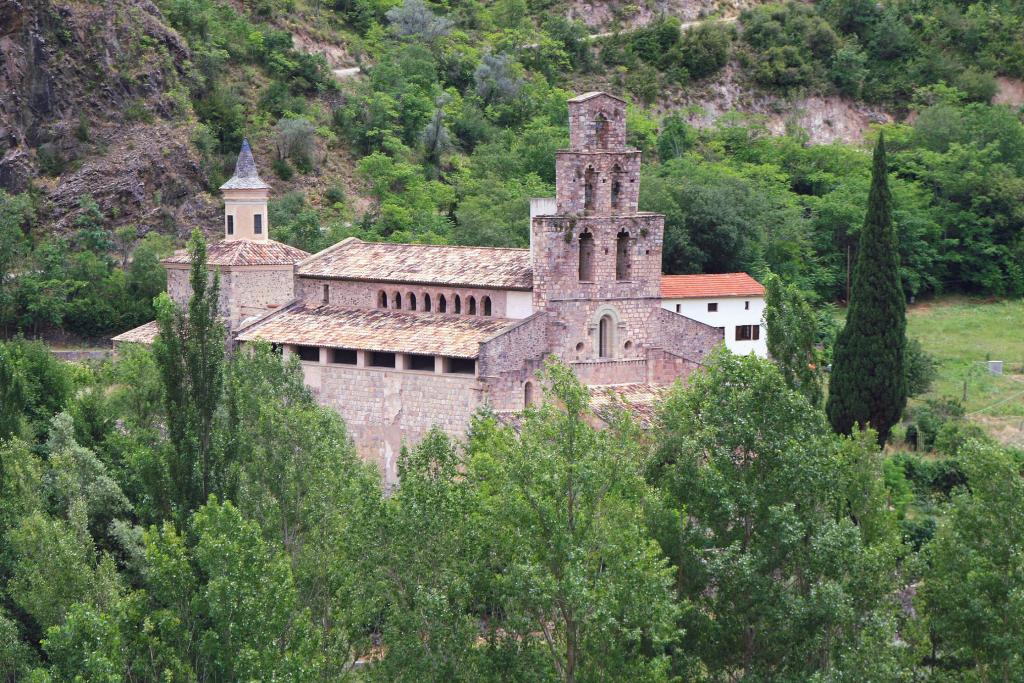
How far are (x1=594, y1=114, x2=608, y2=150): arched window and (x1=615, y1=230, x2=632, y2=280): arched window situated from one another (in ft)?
9.04

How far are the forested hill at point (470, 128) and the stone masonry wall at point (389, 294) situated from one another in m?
13.6

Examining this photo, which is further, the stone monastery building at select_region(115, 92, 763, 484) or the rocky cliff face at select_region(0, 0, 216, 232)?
the rocky cliff face at select_region(0, 0, 216, 232)

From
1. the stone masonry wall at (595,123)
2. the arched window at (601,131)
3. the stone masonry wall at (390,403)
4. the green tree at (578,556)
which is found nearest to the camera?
the green tree at (578,556)

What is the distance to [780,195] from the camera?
78.8 meters

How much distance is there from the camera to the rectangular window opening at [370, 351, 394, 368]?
48.7 meters

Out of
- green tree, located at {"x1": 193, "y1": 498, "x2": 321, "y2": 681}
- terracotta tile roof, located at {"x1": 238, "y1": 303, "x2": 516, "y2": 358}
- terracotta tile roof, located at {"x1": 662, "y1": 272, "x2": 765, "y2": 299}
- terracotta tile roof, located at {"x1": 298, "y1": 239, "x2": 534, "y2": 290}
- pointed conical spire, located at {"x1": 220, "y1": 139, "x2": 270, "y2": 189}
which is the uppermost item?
pointed conical spire, located at {"x1": 220, "y1": 139, "x2": 270, "y2": 189}

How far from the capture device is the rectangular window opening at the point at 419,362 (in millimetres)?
47875

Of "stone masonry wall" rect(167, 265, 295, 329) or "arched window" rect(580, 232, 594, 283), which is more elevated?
"arched window" rect(580, 232, 594, 283)

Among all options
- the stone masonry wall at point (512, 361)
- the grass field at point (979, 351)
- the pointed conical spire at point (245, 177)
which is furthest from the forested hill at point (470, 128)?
the stone masonry wall at point (512, 361)

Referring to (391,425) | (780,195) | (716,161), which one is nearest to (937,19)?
(716,161)

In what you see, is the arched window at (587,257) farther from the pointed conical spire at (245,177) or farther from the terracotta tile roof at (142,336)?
the terracotta tile roof at (142,336)

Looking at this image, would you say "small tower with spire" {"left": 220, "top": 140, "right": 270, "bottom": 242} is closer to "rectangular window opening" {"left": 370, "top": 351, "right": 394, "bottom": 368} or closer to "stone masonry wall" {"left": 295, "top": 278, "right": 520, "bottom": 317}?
"stone masonry wall" {"left": 295, "top": 278, "right": 520, "bottom": 317}

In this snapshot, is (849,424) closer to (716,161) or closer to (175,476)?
(175,476)

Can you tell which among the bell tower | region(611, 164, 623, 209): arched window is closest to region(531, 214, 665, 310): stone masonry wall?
the bell tower
